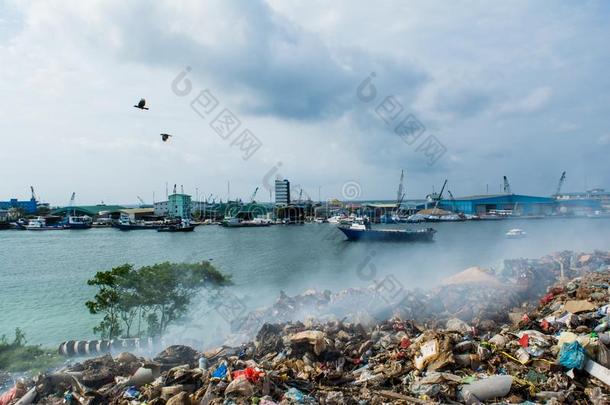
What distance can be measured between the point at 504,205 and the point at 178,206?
81.7m

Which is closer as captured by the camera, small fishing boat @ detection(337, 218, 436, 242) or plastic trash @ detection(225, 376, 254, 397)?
plastic trash @ detection(225, 376, 254, 397)

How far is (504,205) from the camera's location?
336 ft

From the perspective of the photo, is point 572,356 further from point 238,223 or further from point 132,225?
point 132,225

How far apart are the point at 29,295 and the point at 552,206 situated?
107 meters

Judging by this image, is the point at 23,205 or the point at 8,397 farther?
the point at 23,205

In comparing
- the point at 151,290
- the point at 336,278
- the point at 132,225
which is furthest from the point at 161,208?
the point at 151,290

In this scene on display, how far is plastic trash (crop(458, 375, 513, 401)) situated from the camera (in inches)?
197

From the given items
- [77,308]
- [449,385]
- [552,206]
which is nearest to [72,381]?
[449,385]

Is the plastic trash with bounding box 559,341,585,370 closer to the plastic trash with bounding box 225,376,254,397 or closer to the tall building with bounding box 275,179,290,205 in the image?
the plastic trash with bounding box 225,376,254,397

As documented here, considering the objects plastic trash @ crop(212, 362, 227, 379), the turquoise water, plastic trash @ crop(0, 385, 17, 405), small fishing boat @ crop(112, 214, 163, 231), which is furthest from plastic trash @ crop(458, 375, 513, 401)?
small fishing boat @ crop(112, 214, 163, 231)

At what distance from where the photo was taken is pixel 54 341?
14250 mm

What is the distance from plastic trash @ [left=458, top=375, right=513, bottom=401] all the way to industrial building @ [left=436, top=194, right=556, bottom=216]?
105 meters

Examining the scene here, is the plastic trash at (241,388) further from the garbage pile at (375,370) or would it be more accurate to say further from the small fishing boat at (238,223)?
the small fishing boat at (238,223)

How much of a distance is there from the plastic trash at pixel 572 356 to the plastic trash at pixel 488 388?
0.91 m
